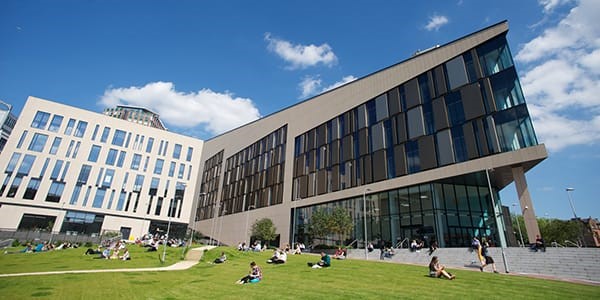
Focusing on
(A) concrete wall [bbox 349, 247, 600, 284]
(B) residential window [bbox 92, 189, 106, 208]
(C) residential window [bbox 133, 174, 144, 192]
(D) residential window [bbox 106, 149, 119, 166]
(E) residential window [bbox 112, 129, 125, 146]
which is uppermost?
(E) residential window [bbox 112, 129, 125, 146]

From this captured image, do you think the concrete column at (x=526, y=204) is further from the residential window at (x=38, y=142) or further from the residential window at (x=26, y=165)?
the residential window at (x=38, y=142)

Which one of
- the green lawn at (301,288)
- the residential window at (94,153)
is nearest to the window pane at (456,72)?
the green lawn at (301,288)

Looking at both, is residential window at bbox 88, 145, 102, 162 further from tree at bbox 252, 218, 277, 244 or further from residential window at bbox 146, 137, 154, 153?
tree at bbox 252, 218, 277, 244

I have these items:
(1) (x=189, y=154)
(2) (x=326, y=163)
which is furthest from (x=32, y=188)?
(2) (x=326, y=163)

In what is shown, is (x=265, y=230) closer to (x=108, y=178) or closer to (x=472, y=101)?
(x=472, y=101)

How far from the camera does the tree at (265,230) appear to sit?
4906 centimetres

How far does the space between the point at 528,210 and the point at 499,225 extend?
7238mm

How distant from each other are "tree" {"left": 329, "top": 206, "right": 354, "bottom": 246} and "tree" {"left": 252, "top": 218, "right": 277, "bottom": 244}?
15116 millimetres

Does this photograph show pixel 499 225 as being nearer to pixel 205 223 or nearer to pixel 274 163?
pixel 274 163

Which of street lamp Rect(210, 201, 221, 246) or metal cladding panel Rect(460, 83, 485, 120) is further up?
metal cladding panel Rect(460, 83, 485, 120)

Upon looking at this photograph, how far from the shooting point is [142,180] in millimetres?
73500

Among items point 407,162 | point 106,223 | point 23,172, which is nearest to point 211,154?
point 106,223

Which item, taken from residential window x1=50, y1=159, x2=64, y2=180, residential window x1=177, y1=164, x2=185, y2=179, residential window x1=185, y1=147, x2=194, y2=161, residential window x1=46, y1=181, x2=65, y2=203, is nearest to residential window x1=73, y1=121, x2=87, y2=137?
residential window x1=50, y1=159, x2=64, y2=180

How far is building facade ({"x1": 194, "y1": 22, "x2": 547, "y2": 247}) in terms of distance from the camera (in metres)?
28.7
